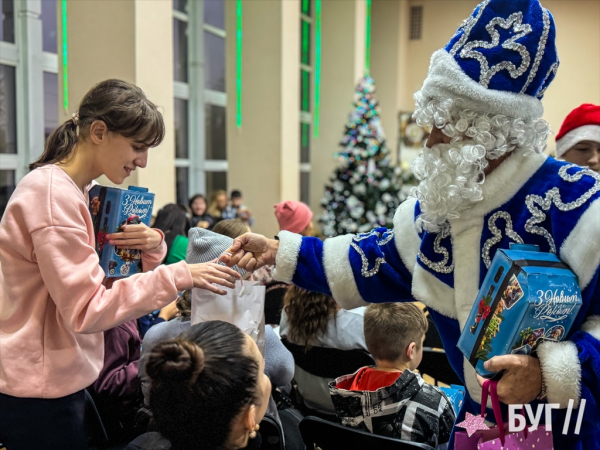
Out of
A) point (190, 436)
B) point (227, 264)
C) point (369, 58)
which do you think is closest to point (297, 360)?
point (227, 264)

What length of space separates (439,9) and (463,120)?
31.6ft

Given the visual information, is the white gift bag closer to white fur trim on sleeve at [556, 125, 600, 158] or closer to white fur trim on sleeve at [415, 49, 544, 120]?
white fur trim on sleeve at [415, 49, 544, 120]

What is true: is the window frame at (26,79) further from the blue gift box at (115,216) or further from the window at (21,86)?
the blue gift box at (115,216)

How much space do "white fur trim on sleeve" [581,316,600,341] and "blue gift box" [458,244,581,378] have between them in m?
0.06

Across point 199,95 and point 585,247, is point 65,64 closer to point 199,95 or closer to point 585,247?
point 199,95

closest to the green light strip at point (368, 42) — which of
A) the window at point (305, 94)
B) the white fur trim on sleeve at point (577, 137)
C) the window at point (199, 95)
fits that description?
the window at point (305, 94)

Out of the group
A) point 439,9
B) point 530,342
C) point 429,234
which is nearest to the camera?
point 530,342

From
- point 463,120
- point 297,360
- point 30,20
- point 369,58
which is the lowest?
point 297,360

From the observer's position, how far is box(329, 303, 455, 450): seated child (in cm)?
170

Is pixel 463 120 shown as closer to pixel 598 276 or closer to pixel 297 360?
pixel 598 276

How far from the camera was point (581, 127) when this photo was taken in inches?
98.6

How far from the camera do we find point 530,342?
1.11m

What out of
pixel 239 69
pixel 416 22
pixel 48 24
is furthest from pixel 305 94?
pixel 48 24

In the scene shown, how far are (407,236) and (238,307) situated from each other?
1.60 ft
